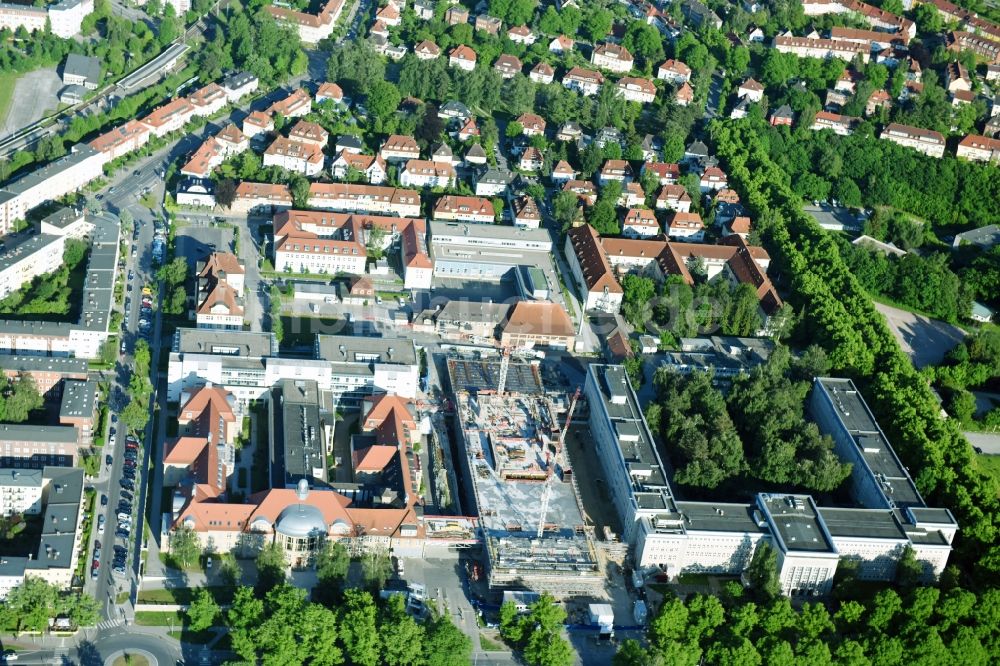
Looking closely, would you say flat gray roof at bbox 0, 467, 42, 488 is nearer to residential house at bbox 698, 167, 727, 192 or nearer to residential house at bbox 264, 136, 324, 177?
residential house at bbox 264, 136, 324, 177

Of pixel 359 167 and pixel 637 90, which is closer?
pixel 359 167

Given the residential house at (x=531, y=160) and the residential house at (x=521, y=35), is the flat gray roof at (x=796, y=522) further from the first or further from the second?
the residential house at (x=521, y=35)

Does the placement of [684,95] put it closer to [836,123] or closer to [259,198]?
[836,123]

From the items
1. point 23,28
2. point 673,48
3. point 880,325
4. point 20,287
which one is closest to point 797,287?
point 880,325

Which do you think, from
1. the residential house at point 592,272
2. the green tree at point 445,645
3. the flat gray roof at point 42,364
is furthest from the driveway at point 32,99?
the green tree at point 445,645

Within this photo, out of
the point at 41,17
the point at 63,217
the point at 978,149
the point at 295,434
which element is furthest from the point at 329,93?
the point at 978,149
